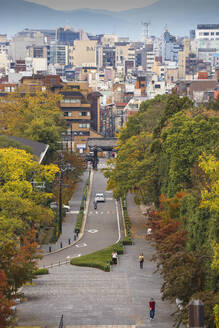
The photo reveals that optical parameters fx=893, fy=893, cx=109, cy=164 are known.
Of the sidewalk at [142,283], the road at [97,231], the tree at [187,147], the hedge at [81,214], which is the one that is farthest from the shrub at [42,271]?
the hedge at [81,214]

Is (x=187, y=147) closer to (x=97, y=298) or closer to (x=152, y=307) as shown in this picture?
(x=97, y=298)

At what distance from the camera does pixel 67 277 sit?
187ft

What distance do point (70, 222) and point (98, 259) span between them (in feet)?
72.1

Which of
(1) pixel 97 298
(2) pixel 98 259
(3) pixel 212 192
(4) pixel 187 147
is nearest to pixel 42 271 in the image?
(2) pixel 98 259

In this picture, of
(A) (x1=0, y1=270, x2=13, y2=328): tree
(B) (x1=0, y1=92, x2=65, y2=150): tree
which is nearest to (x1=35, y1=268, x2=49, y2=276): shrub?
(A) (x1=0, y1=270, x2=13, y2=328): tree

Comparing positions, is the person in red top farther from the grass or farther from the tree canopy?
the grass

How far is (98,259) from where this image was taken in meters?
63.1

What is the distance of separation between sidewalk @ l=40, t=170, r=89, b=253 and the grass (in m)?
4.65

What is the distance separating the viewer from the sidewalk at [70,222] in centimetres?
7156

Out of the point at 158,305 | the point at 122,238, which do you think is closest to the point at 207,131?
the point at 122,238

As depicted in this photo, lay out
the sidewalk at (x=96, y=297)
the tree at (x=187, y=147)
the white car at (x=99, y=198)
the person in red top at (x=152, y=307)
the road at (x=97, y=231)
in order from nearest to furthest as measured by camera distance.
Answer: the person in red top at (x=152, y=307) < the sidewalk at (x=96, y=297) < the road at (x=97, y=231) < the tree at (x=187, y=147) < the white car at (x=99, y=198)

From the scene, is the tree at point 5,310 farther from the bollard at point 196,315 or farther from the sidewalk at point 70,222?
the sidewalk at point 70,222

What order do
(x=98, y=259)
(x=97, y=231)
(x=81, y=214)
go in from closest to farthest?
(x=98, y=259) < (x=97, y=231) < (x=81, y=214)

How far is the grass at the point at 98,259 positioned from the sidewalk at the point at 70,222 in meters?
4.65
